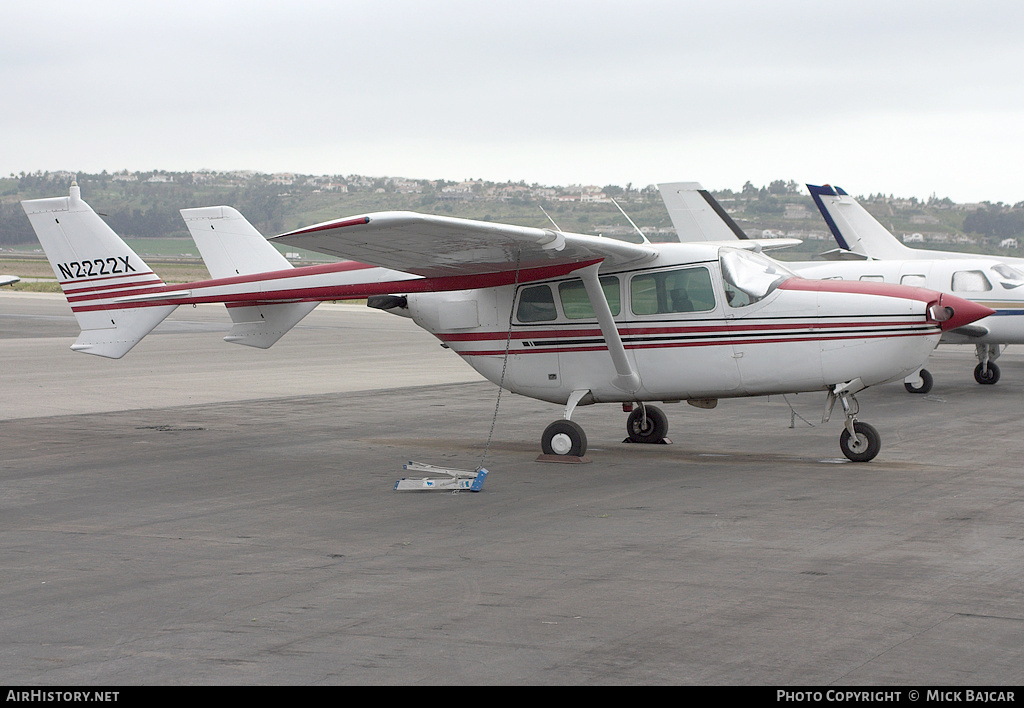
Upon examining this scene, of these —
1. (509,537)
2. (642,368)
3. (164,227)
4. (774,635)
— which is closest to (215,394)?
(642,368)

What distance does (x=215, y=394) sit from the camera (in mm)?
19281

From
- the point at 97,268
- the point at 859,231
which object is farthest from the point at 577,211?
the point at 97,268

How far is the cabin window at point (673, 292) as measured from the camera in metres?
12.0

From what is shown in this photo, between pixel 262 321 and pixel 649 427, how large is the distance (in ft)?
16.5

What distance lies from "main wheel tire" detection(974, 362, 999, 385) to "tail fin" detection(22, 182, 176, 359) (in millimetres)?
15672

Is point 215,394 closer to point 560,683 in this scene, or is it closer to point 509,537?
point 509,537

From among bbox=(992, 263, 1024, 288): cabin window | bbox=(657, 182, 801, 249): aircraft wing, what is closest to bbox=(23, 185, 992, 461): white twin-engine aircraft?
bbox=(992, 263, 1024, 288): cabin window

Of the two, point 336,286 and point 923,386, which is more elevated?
point 336,286

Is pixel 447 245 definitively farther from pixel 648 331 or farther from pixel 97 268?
pixel 97 268

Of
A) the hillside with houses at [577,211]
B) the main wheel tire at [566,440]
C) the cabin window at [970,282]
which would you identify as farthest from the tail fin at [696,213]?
the hillside with houses at [577,211]

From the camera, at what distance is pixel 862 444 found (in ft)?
38.5

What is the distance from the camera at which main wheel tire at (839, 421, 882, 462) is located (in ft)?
38.4

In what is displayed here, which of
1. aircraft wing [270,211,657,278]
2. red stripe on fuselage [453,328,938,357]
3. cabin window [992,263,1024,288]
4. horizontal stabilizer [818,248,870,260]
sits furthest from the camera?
horizontal stabilizer [818,248,870,260]

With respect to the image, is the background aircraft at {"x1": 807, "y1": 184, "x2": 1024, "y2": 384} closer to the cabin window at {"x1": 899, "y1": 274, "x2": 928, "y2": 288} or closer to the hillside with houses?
the cabin window at {"x1": 899, "y1": 274, "x2": 928, "y2": 288}
